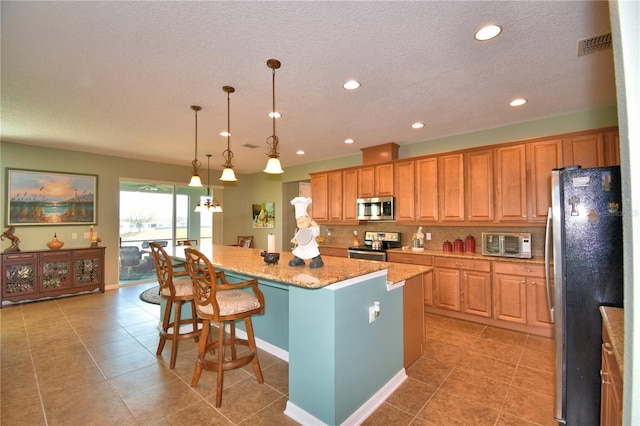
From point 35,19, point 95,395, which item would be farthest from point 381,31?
point 95,395

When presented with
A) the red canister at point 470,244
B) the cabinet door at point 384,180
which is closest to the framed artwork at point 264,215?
the cabinet door at point 384,180

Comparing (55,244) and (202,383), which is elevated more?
(55,244)

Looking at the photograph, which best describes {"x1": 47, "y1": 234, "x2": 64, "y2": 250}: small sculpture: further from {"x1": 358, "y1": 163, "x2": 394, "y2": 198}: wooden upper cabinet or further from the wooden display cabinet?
{"x1": 358, "y1": 163, "x2": 394, "y2": 198}: wooden upper cabinet

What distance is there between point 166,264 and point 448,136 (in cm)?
437

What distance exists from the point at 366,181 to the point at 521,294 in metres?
2.88

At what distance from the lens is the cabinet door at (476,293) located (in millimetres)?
3678

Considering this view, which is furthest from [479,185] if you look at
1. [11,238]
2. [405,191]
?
[11,238]

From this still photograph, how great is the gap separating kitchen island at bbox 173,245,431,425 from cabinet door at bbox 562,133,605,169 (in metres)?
2.72

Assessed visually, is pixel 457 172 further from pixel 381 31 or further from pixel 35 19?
pixel 35 19

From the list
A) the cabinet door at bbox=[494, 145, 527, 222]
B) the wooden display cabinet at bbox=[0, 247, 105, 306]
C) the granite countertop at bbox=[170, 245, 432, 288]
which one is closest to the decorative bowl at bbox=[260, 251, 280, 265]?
the granite countertop at bbox=[170, 245, 432, 288]

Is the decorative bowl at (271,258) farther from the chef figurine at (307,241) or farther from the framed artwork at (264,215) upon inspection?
the framed artwork at (264,215)

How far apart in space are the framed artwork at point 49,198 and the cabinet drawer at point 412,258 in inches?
230

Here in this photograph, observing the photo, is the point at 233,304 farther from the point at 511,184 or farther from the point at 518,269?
the point at 511,184

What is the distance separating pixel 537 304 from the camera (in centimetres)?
333
